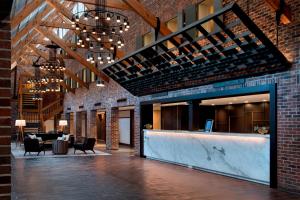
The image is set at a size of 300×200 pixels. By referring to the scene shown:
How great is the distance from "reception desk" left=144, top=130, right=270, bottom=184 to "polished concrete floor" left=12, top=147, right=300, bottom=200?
0.33 meters

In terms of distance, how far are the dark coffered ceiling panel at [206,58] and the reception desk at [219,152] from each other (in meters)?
1.62

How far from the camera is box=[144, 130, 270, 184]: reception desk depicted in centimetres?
868

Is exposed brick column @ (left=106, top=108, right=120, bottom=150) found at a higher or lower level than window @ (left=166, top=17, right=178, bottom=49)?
lower

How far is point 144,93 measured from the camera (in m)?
14.5

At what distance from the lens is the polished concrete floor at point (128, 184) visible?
720cm

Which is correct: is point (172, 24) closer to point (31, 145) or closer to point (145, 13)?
point (145, 13)

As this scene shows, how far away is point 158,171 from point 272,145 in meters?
3.71

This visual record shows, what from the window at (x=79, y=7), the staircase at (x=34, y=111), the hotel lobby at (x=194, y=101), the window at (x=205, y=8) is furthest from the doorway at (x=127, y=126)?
the window at (x=205, y=8)

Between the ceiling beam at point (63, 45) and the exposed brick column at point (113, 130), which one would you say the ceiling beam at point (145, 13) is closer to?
the exposed brick column at point (113, 130)

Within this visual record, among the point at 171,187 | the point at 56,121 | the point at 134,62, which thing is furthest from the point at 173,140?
the point at 56,121

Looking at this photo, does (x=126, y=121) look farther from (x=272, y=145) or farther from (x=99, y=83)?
(x=272, y=145)

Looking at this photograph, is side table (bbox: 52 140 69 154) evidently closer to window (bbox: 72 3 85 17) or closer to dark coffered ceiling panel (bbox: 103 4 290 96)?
dark coffered ceiling panel (bbox: 103 4 290 96)

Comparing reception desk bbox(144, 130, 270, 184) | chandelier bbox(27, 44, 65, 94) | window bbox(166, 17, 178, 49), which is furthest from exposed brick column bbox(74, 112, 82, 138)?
window bbox(166, 17, 178, 49)

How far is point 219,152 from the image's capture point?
10188mm
